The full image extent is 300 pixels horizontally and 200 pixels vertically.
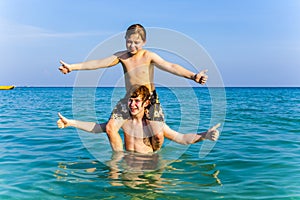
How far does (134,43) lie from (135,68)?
1.63 ft

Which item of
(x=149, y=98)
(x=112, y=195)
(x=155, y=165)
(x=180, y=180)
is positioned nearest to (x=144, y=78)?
(x=149, y=98)

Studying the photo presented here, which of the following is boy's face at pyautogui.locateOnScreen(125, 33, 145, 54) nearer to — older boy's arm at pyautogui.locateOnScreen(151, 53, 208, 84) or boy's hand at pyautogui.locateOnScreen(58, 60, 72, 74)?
older boy's arm at pyautogui.locateOnScreen(151, 53, 208, 84)

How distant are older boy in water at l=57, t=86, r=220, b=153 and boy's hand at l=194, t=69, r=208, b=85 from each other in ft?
4.08

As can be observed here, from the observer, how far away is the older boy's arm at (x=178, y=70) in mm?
5973

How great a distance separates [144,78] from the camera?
23.9ft

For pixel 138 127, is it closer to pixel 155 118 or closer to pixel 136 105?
pixel 155 118

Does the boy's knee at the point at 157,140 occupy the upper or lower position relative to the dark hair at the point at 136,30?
lower

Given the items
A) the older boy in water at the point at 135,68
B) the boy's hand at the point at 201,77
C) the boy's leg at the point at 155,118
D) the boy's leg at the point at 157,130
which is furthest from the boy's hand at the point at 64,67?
the boy's hand at the point at 201,77

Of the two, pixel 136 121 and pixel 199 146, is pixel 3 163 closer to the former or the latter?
pixel 136 121

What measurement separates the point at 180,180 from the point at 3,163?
11.5 ft

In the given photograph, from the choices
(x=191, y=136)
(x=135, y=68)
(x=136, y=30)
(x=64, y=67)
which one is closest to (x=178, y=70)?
(x=135, y=68)

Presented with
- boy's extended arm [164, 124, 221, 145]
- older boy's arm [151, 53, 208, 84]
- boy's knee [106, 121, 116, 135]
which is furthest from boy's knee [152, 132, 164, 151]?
older boy's arm [151, 53, 208, 84]

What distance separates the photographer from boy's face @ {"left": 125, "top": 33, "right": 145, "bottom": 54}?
6.97 metres

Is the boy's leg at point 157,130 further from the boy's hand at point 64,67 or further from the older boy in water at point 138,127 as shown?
the boy's hand at point 64,67
